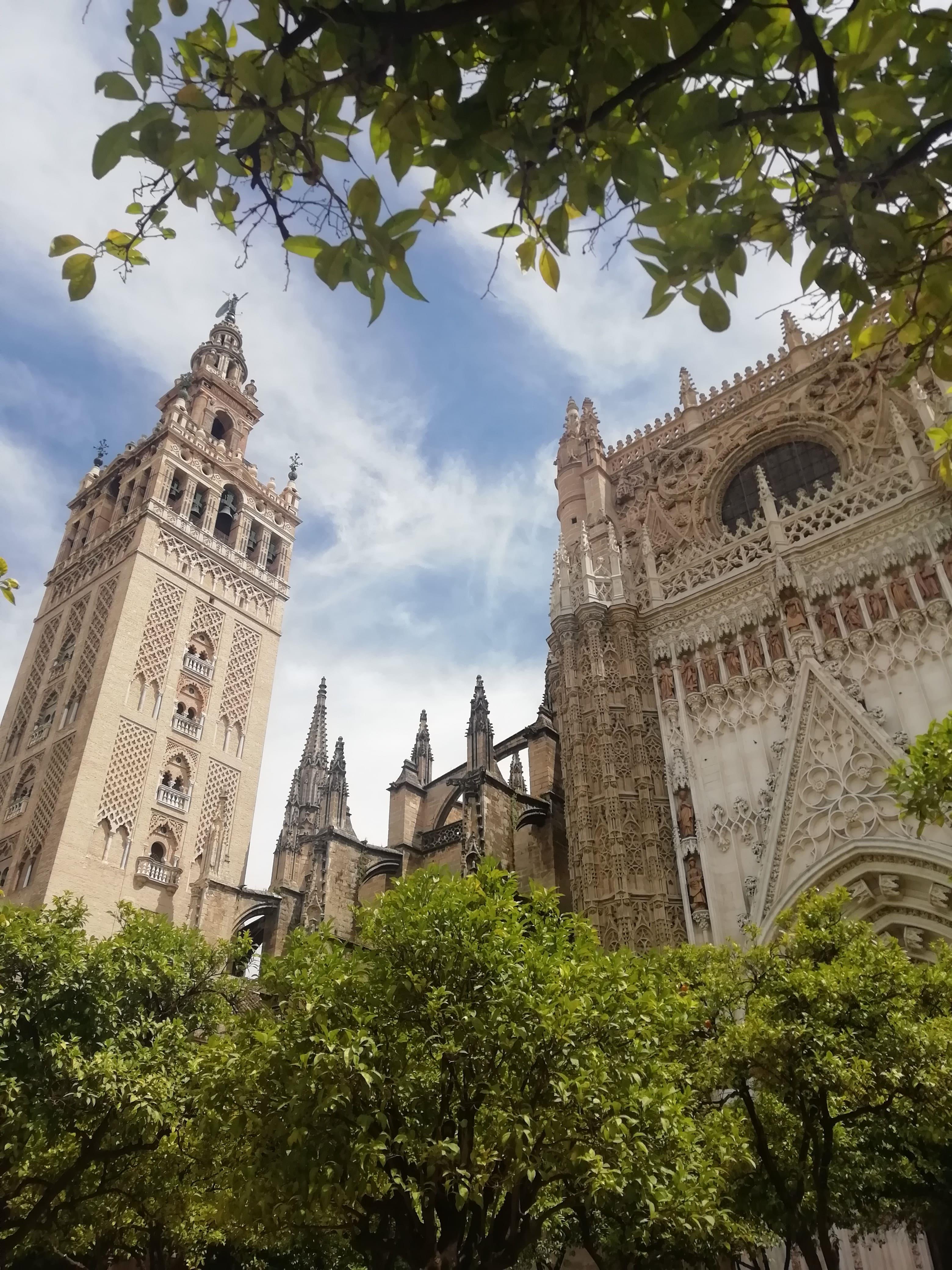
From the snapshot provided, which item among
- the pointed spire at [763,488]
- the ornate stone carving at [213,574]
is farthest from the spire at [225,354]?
the pointed spire at [763,488]

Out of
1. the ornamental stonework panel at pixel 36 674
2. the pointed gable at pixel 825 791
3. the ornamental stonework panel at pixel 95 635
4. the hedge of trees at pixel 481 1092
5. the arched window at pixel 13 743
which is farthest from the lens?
the ornamental stonework panel at pixel 36 674

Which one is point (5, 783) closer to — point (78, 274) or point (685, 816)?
point (685, 816)

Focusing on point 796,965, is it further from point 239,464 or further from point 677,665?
point 239,464

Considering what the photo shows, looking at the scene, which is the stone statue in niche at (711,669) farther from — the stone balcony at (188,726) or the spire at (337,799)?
the stone balcony at (188,726)

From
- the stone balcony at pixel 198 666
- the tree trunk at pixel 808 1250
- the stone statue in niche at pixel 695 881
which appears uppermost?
the stone balcony at pixel 198 666

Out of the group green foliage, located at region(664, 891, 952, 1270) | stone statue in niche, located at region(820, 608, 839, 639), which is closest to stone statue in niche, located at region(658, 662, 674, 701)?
stone statue in niche, located at region(820, 608, 839, 639)

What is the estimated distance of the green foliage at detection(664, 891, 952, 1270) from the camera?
945 centimetres

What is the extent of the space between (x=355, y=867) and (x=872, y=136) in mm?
24606

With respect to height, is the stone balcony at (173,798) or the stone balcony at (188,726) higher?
the stone balcony at (188,726)

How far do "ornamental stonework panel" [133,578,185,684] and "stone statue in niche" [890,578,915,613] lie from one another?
70.7 ft

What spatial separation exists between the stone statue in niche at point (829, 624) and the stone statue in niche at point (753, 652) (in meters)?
1.17

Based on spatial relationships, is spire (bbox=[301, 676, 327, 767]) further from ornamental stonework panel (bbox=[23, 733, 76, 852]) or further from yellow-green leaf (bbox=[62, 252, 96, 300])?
yellow-green leaf (bbox=[62, 252, 96, 300])

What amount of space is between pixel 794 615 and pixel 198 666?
2035 centimetres

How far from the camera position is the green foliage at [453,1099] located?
7.93 m
